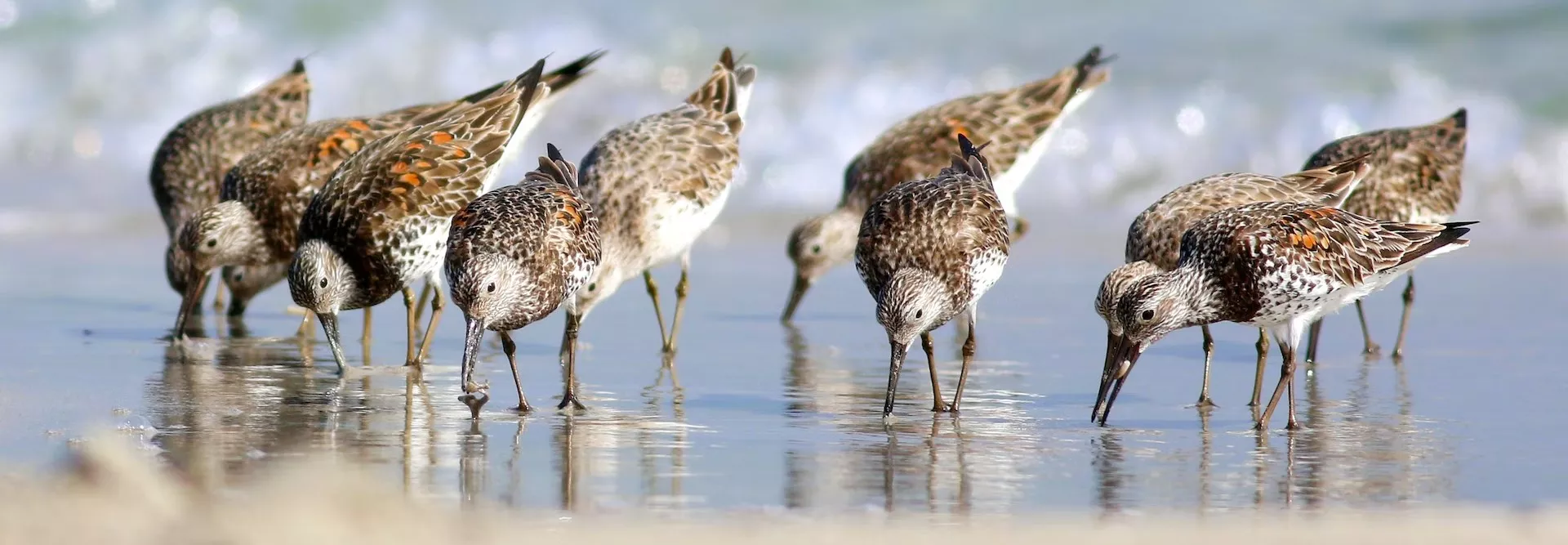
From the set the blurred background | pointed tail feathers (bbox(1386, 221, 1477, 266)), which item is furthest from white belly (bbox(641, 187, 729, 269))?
the blurred background

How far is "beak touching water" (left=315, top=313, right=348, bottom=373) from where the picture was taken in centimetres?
1026

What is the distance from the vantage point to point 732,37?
84.1 feet

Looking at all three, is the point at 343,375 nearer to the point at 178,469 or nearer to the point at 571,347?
the point at 571,347

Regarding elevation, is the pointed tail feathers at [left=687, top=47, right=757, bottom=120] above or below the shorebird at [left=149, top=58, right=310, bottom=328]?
above

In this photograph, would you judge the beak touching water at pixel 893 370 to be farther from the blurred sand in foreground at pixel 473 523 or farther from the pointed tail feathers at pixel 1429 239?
the pointed tail feathers at pixel 1429 239

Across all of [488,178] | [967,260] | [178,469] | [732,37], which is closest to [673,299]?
[488,178]

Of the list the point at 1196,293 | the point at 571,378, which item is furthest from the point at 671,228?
the point at 1196,293

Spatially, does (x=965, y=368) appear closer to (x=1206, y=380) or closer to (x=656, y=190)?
(x=1206, y=380)

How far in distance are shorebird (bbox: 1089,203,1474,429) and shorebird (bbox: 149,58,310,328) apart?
766 centimetres

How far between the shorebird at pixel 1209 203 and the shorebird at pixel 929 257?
64 cm

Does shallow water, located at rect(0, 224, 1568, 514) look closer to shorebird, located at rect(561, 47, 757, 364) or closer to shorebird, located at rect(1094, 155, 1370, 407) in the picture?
shorebird, located at rect(1094, 155, 1370, 407)

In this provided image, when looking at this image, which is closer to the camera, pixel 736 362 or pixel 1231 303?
pixel 1231 303

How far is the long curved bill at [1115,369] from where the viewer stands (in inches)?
345

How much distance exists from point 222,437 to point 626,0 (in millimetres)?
18993
